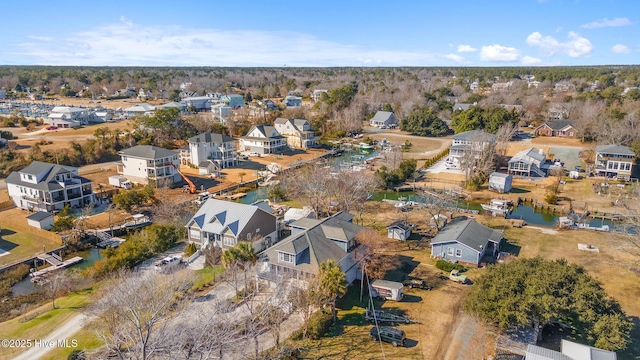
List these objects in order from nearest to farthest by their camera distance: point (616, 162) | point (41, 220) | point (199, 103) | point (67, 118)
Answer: point (41, 220), point (616, 162), point (67, 118), point (199, 103)

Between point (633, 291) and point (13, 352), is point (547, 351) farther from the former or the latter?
point (13, 352)

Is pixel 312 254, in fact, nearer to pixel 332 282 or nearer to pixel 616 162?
pixel 332 282

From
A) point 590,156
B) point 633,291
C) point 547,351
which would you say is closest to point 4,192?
point 547,351

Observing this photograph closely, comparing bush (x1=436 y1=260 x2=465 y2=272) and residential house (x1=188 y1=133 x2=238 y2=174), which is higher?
residential house (x1=188 y1=133 x2=238 y2=174)

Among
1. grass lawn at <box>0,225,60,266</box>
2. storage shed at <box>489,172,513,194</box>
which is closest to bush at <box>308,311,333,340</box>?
grass lawn at <box>0,225,60,266</box>

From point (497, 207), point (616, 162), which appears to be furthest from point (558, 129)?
point (497, 207)

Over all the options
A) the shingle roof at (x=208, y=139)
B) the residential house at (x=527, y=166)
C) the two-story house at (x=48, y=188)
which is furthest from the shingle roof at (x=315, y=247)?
the residential house at (x=527, y=166)

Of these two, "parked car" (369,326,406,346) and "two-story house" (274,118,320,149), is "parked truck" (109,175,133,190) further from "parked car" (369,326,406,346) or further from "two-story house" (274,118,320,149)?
"parked car" (369,326,406,346)

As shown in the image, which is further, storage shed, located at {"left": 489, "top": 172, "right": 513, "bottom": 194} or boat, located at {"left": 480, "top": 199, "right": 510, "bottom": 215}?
storage shed, located at {"left": 489, "top": 172, "right": 513, "bottom": 194}
